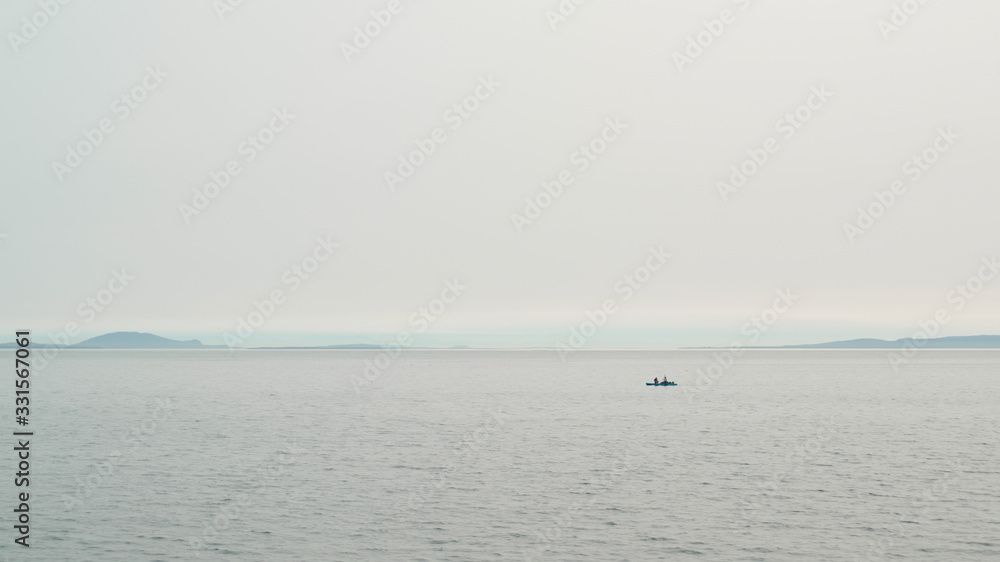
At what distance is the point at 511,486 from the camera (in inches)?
1887

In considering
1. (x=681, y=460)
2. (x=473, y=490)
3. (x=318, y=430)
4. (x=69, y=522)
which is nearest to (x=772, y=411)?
(x=681, y=460)

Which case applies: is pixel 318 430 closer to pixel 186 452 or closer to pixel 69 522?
pixel 186 452

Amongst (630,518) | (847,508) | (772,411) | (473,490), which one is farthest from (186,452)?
(772,411)

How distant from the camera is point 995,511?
4044cm

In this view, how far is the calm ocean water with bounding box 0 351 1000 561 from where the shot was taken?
35.3 m

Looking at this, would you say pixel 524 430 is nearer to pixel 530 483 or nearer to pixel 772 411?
pixel 530 483

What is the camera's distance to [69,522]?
3872 cm

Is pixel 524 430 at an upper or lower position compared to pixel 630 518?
upper

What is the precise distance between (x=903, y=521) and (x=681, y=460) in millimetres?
19827

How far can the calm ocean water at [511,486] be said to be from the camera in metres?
35.3

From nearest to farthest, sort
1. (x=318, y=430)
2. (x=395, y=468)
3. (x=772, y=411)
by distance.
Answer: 1. (x=395, y=468)
2. (x=318, y=430)
3. (x=772, y=411)

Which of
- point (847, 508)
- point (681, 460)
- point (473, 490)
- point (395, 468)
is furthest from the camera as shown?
point (681, 460)

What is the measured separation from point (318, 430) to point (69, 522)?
38351 millimetres

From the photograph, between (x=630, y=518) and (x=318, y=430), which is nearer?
(x=630, y=518)
